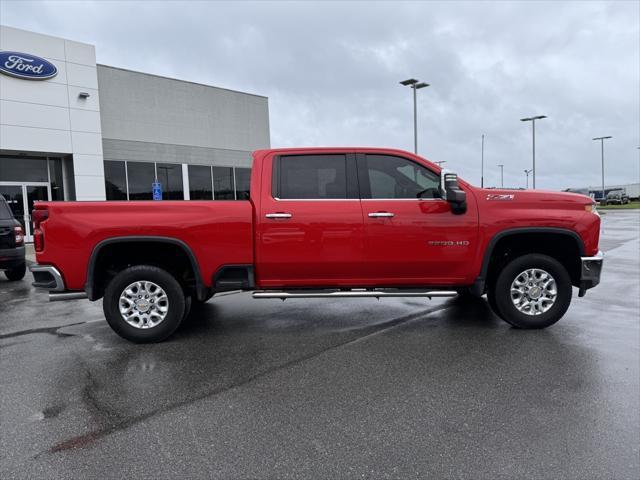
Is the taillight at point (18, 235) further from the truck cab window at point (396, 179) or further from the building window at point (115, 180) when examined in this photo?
the building window at point (115, 180)

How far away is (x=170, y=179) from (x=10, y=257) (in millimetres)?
13679

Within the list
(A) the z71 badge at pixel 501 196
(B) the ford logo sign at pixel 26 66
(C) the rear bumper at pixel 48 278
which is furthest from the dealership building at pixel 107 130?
(A) the z71 badge at pixel 501 196

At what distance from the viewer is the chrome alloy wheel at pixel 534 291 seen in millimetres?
5254

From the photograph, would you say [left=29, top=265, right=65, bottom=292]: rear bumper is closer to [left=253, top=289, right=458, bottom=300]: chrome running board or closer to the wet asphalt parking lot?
the wet asphalt parking lot

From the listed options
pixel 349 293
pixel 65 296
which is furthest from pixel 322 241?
pixel 65 296

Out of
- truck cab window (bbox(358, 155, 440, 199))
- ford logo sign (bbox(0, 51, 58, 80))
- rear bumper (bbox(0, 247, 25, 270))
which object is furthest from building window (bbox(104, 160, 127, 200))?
truck cab window (bbox(358, 155, 440, 199))

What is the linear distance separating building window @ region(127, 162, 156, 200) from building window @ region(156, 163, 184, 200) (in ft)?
1.27

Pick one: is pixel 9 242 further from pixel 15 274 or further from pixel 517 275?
pixel 517 275

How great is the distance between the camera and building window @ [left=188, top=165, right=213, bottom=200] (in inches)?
911

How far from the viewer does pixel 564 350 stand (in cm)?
464

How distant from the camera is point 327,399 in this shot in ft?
11.6

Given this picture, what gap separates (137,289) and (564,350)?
4494 mm

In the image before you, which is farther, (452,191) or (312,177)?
(312,177)

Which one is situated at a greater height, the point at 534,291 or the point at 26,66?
the point at 26,66
